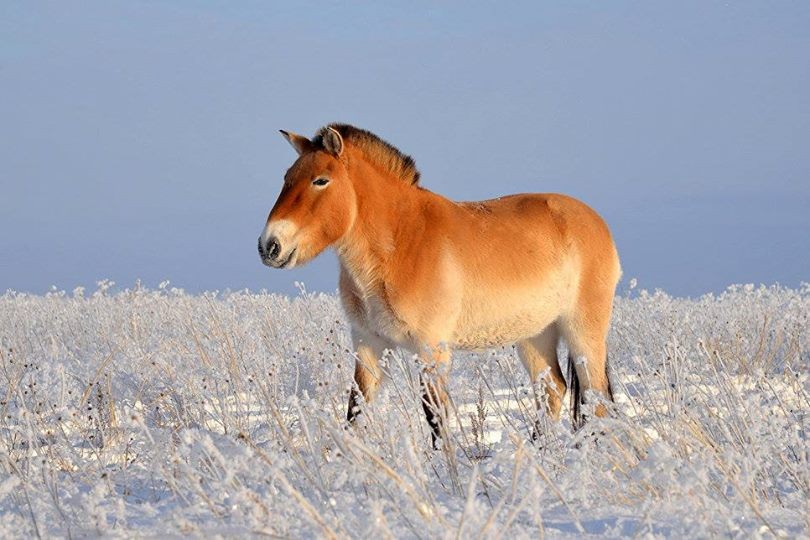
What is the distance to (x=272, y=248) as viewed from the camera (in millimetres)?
5223

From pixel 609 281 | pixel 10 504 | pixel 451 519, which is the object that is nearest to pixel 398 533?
pixel 451 519

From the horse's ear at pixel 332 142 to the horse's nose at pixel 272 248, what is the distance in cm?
77

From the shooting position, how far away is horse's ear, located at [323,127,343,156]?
18.2ft

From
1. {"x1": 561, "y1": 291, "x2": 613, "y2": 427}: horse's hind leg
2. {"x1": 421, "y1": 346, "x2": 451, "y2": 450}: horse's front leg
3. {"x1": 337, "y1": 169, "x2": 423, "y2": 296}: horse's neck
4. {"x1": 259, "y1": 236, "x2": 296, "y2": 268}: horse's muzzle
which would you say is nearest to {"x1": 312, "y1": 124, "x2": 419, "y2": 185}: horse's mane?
{"x1": 337, "y1": 169, "x2": 423, "y2": 296}: horse's neck

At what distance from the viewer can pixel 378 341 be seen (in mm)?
5609

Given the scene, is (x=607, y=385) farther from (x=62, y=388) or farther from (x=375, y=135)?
(x=62, y=388)

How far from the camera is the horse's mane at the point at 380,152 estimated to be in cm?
586

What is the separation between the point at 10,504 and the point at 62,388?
2127mm

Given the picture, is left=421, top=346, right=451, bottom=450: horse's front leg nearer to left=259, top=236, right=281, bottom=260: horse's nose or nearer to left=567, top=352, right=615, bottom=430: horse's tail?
left=259, top=236, right=281, bottom=260: horse's nose

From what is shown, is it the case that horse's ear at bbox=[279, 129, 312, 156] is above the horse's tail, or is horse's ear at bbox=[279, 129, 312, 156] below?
above

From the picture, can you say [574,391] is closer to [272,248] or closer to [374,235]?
[374,235]

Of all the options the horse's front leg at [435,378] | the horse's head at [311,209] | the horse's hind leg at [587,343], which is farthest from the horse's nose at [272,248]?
the horse's hind leg at [587,343]

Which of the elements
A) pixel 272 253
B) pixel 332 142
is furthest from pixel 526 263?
pixel 272 253

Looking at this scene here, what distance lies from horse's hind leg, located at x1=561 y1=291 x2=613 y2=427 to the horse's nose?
2583 mm
